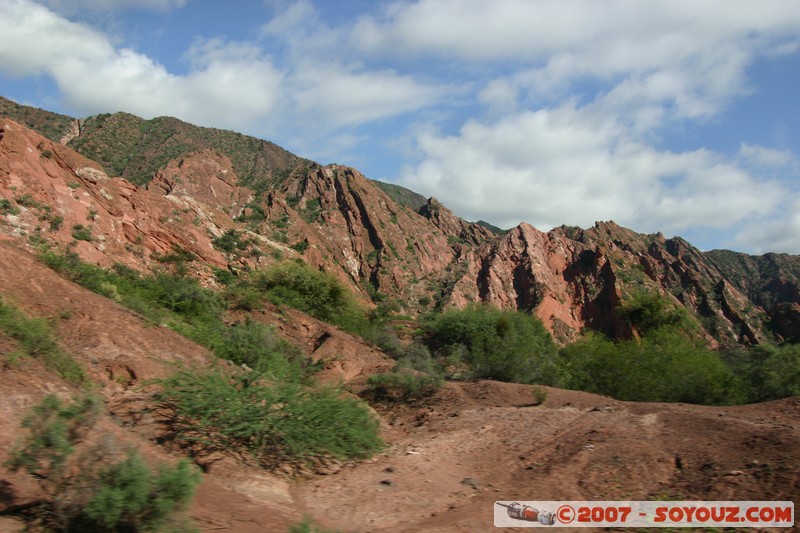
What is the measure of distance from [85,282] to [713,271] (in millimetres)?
102103

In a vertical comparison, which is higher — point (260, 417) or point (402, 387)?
point (402, 387)

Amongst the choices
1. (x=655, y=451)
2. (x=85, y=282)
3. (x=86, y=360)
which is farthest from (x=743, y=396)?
(x=85, y=282)

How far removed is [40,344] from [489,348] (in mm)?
15302

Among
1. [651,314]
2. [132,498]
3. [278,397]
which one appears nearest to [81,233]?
[278,397]

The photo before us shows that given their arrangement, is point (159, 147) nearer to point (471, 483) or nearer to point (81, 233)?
point (81, 233)

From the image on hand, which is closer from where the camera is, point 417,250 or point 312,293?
point 312,293

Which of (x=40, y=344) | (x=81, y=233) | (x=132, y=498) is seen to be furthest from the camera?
(x=81, y=233)

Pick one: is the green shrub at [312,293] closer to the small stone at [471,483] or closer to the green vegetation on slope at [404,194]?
the small stone at [471,483]

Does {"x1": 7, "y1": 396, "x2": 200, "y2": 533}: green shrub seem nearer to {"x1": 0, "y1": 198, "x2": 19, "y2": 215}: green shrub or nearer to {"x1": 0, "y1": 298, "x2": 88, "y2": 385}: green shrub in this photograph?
{"x1": 0, "y1": 298, "x2": 88, "y2": 385}: green shrub

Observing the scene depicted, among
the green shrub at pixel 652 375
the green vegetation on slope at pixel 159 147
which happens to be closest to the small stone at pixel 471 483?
the green shrub at pixel 652 375

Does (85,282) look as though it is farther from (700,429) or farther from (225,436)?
(700,429)

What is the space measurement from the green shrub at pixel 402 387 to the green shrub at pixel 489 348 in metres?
4.12

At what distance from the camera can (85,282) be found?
15.4m

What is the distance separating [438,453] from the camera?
10.2 m
